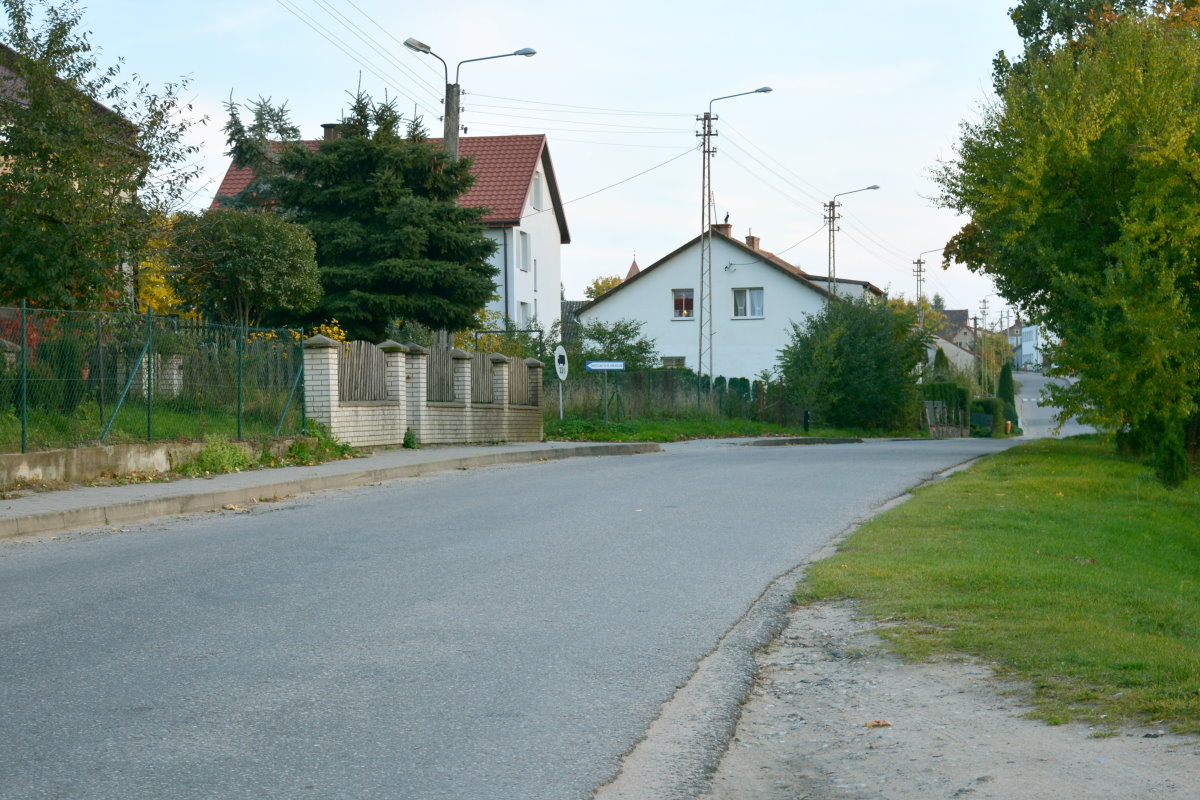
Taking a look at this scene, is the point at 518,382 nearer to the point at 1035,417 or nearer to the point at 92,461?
the point at 92,461

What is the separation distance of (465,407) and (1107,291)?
13.4 m

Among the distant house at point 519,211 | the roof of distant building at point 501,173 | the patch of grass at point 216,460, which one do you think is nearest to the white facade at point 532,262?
the distant house at point 519,211

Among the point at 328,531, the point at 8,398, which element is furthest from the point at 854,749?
the point at 8,398

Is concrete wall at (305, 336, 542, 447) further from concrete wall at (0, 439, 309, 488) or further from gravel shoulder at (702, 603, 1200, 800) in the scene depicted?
gravel shoulder at (702, 603, 1200, 800)

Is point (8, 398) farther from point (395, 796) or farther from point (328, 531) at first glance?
point (395, 796)

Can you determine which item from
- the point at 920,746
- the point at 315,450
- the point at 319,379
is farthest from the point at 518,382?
the point at 920,746

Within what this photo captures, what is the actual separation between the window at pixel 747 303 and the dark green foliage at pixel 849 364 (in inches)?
408

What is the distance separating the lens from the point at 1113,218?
1958 centimetres

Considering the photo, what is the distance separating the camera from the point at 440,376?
2536 centimetres

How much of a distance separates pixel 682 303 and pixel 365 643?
52.6 metres

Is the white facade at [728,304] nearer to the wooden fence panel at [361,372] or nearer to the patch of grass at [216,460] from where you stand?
the wooden fence panel at [361,372]

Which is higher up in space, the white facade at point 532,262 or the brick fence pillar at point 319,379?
the white facade at point 532,262

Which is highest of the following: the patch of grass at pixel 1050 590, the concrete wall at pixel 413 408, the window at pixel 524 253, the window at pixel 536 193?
the window at pixel 536 193

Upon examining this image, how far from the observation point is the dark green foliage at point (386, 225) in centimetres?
2670
